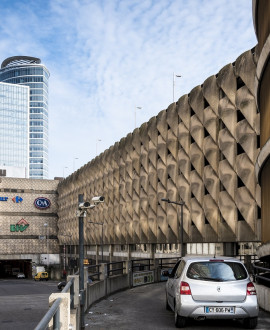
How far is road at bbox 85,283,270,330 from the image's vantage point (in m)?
12.8

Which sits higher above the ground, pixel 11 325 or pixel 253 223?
pixel 253 223

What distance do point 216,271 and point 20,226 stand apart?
111515 millimetres

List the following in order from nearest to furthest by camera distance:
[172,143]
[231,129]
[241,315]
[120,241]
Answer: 1. [241,315]
2. [231,129]
3. [172,143]
4. [120,241]

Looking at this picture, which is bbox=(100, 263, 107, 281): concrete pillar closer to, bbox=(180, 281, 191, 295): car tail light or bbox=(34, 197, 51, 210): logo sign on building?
bbox=(180, 281, 191, 295): car tail light

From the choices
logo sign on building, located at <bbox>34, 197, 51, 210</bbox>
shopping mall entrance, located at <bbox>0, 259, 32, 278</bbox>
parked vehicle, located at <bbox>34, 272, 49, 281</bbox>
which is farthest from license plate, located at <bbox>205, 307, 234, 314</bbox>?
shopping mall entrance, located at <bbox>0, 259, 32, 278</bbox>

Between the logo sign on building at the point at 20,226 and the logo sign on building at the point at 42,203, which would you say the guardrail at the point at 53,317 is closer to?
the logo sign on building at the point at 42,203

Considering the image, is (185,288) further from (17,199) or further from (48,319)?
(17,199)

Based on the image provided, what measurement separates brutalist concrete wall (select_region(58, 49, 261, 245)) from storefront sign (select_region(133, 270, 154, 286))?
17.3 metres

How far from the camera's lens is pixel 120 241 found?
75.2 m

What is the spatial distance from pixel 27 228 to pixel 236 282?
112025 mm

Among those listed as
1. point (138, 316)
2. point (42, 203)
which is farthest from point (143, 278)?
point (42, 203)

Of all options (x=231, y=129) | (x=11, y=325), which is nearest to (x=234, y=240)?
(x=231, y=129)

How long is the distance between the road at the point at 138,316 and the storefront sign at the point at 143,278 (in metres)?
4.99

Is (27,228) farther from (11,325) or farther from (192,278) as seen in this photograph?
(192,278)
